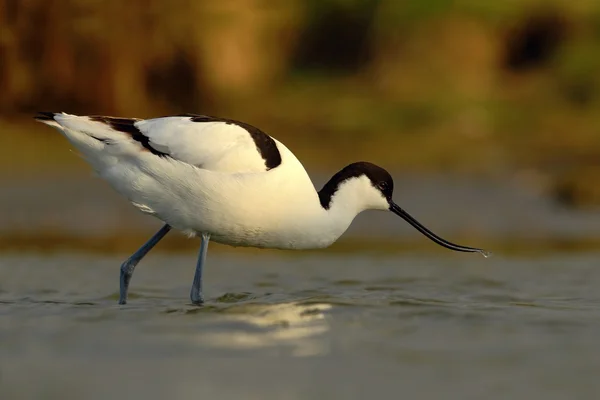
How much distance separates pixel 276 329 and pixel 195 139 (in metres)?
1.31

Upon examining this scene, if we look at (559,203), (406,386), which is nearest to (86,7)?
(559,203)

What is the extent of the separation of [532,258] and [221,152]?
A: 273 centimetres

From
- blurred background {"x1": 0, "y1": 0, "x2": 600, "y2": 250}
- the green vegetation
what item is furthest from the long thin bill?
the green vegetation

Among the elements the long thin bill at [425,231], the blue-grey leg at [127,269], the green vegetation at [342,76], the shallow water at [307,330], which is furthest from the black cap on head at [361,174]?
the green vegetation at [342,76]

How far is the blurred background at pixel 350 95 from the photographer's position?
1068 cm

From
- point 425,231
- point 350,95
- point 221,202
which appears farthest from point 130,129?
point 350,95

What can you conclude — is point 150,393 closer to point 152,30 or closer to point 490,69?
point 152,30

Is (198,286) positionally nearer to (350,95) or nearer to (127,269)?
(127,269)

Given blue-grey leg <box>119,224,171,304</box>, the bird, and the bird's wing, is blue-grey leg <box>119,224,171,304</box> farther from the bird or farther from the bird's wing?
the bird's wing

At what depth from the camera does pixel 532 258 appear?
27.3 feet

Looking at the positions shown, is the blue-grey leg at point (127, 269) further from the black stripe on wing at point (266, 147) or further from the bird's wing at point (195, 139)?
the black stripe on wing at point (266, 147)

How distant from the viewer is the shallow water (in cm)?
454

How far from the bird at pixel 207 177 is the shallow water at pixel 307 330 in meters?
0.37

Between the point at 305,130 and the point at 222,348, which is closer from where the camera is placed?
the point at 222,348
